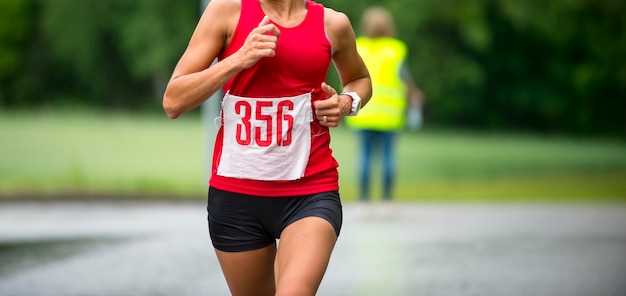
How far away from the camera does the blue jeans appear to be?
12.2 meters

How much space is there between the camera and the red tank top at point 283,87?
4.60m

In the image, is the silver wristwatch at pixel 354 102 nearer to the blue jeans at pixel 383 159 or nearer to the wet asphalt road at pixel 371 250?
the wet asphalt road at pixel 371 250

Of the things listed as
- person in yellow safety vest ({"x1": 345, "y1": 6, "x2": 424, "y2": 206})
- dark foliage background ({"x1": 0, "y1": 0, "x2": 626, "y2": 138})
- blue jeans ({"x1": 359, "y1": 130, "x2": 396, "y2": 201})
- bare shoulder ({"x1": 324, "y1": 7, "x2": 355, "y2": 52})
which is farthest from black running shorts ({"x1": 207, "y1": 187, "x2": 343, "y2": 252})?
dark foliage background ({"x1": 0, "y1": 0, "x2": 626, "y2": 138})

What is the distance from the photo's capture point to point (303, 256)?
4543 mm

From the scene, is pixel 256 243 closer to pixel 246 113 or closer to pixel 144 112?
pixel 246 113

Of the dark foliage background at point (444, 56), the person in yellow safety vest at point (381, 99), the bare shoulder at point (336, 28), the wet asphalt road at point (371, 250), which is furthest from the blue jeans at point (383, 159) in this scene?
the dark foliage background at point (444, 56)

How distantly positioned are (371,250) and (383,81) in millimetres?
2559

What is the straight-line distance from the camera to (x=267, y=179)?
15.4ft

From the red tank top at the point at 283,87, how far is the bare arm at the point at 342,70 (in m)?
0.06

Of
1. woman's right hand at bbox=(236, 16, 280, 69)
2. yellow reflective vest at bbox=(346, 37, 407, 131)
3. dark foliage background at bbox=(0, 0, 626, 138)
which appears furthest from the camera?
dark foliage background at bbox=(0, 0, 626, 138)

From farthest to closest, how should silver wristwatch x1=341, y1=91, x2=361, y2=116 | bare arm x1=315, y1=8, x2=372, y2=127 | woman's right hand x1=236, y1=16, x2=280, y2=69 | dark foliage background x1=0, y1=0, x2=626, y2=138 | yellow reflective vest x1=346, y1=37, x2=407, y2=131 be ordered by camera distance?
1. dark foliage background x1=0, y1=0, x2=626, y2=138
2. yellow reflective vest x1=346, y1=37, x2=407, y2=131
3. silver wristwatch x1=341, y1=91, x2=361, y2=116
4. bare arm x1=315, y1=8, x2=372, y2=127
5. woman's right hand x1=236, y1=16, x2=280, y2=69

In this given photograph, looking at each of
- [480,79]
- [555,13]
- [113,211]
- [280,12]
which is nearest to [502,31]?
[480,79]

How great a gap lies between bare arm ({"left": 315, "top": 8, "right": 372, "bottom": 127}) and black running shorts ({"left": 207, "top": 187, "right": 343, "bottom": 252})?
324mm

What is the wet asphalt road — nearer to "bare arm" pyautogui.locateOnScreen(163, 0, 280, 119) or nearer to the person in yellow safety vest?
the person in yellow safety vest
